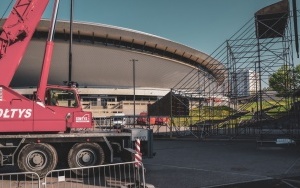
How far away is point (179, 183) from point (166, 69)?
7094cm

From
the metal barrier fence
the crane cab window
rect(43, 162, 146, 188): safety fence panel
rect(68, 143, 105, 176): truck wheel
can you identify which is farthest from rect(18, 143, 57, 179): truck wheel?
the crane cab window

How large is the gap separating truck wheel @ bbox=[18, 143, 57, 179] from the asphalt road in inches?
138

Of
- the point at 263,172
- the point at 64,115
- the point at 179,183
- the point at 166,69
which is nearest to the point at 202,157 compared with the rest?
the point at 263,172

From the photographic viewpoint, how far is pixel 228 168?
546 inches

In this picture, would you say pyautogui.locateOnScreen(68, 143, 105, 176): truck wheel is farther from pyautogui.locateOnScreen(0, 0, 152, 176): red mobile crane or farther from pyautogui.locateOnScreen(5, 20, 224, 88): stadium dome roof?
pyautogui.locateOnScreen(5, 20, 224, 88): stadium dome roof

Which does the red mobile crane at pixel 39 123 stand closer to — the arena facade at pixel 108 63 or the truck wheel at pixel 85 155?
the truck wheel at pixel 85 155

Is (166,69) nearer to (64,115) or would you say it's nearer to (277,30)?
(277,30)

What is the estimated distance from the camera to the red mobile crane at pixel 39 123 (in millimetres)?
12000

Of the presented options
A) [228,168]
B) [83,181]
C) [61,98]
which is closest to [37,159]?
[83,181]

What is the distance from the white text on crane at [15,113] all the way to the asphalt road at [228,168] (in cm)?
471

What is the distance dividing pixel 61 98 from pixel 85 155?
2.36 m

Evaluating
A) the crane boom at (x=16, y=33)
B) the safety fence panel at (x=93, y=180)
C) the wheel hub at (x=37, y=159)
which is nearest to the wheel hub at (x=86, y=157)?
the safety fence panel at (x=93, y=180)

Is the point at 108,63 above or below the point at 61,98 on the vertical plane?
above

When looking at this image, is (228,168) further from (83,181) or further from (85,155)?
(83,181)
